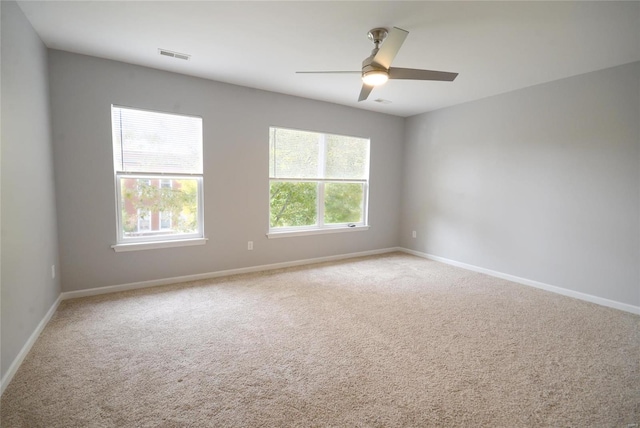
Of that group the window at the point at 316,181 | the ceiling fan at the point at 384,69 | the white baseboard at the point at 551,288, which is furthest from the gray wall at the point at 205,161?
the ceiling fan at the point at 384,69

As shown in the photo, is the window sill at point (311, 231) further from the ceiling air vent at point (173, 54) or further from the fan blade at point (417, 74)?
the fan blade at point (417, 74)

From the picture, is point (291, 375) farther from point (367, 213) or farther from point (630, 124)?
point (630, 124)

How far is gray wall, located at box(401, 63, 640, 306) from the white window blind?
3.78 meters

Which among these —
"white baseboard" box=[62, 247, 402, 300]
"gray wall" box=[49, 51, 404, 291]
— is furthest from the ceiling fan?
"white baseboard" box=[62, 247, 402, 300]

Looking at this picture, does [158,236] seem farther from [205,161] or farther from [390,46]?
[390,46]

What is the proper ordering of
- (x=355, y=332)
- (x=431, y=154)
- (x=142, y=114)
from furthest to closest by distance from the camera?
(x=431, y=154) → (x=142, y=114) → (x=355, y=332)

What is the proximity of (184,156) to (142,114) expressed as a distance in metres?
0.61

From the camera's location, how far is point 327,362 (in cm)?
208

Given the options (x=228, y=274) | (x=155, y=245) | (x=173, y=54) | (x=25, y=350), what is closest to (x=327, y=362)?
(x=25, y=350)

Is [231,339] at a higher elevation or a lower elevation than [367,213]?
lower

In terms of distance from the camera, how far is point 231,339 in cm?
236

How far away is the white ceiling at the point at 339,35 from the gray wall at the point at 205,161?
247mm

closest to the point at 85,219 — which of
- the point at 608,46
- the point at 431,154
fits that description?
the point at 431,154

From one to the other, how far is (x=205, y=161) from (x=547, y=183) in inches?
168
